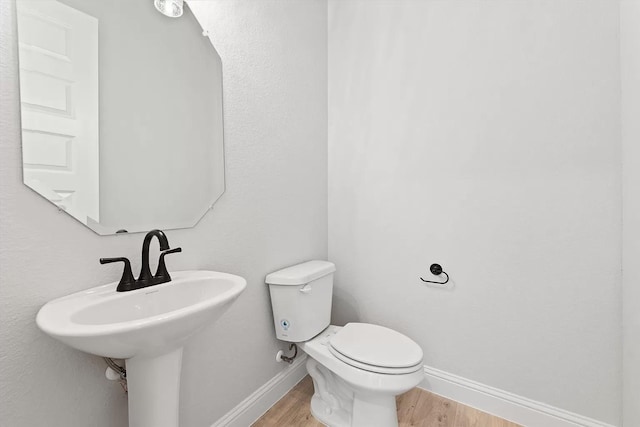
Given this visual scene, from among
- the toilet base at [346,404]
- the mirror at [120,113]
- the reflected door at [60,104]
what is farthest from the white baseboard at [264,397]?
the reflected door at [60,104]

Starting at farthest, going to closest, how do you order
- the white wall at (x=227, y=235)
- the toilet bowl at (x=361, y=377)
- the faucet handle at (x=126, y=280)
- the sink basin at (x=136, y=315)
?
the toilet bowl at (x=361, y=377) → the faucet handle at (x=126, y=280) → the white wall at (x=227, y=235) → the sink basin at (x=136, y=315)

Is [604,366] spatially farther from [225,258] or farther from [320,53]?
[320,53]

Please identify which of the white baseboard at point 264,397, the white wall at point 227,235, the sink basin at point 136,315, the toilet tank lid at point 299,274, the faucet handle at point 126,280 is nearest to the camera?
the sink basin at point 136,315

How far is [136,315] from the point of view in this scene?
850 mm

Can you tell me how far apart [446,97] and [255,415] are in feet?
6.30

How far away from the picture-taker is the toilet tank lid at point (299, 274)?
1.39 metres

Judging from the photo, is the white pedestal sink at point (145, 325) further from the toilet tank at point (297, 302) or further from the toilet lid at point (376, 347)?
the toilet lid at point (376, 347)

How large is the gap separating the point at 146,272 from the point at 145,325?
0.33 metres

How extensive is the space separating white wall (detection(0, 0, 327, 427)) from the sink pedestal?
0.15m

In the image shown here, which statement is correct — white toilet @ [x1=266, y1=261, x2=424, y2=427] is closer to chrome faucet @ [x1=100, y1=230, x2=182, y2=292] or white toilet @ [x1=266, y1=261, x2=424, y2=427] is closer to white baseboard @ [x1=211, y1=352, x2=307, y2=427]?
white baseboard @ [x1=211, y1=352, x2=307, y2=427]

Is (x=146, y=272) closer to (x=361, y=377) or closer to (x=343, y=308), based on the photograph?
(x=361, y=377)

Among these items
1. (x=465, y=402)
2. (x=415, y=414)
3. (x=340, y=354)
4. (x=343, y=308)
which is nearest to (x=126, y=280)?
(x=340, y=354)

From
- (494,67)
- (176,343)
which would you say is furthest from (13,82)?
(494,67)

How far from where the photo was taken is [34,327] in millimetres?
740
